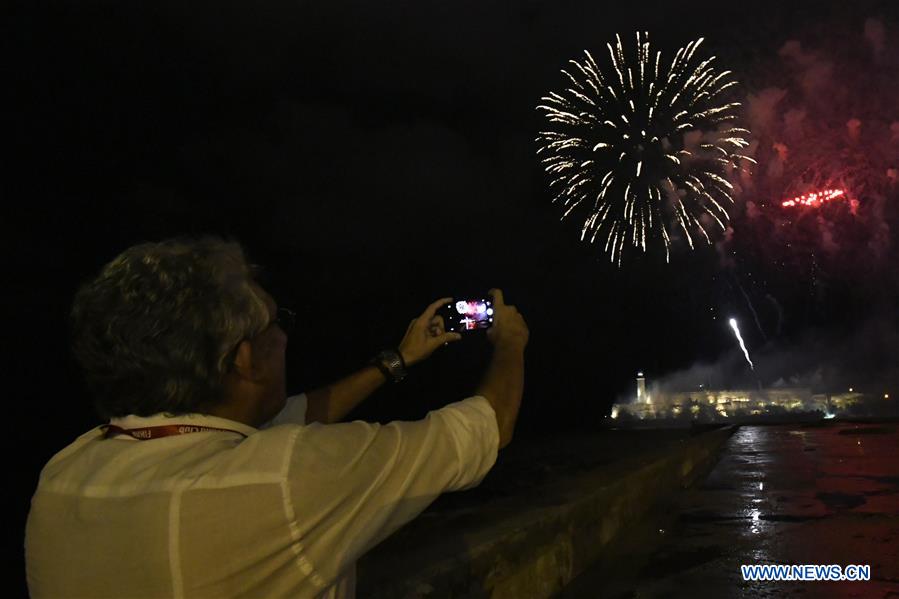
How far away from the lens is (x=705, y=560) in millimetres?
6855

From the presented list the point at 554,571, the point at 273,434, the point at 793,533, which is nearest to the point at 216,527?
the point at 273,434

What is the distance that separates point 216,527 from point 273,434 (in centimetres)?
19

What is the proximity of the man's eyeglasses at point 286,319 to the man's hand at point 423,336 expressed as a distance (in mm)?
690

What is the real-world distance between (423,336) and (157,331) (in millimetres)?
1357

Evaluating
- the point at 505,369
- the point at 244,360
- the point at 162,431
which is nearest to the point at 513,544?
the point at 505,369

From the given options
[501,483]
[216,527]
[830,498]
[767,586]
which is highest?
[216,527]

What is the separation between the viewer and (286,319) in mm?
2225

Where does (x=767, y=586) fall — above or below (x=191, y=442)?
below

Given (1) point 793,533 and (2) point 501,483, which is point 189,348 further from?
(2) point 501,483

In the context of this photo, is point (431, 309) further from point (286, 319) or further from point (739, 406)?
point (739, 406)

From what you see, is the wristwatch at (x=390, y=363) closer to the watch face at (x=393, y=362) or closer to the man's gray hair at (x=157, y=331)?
the watch face at (x=393, y=362)

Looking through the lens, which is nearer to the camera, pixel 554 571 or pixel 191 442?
pixel 191 442

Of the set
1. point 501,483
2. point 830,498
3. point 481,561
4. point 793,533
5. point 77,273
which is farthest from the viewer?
point 77,273

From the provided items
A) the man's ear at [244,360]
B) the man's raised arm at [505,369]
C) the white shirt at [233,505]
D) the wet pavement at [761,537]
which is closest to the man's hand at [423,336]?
the man's raised arm at [505,369]
